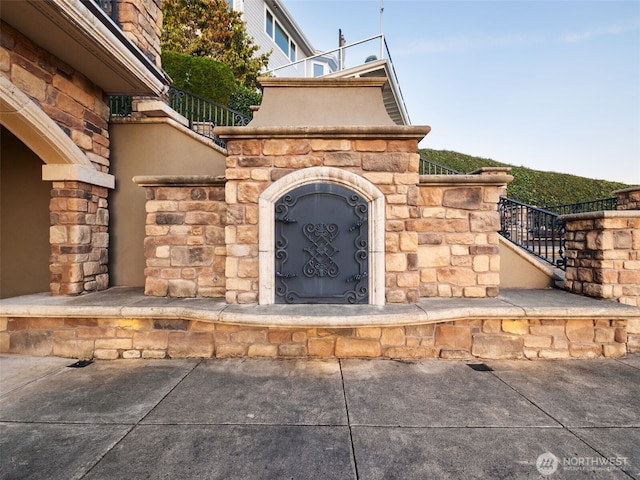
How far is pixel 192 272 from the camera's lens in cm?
422

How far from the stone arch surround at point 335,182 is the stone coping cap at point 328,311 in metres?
0.25

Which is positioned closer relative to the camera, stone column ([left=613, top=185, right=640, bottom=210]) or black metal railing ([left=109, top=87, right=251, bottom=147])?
black metal railing ([left=109, top=87, right=251, bottom=147])

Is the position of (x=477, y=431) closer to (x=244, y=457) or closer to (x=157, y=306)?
(x=244, y=457)

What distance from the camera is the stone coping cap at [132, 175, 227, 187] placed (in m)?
4.16

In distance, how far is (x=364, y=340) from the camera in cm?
363

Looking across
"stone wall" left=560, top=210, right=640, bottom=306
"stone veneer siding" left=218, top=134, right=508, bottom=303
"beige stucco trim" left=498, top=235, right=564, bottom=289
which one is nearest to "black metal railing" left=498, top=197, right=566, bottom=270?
"beige stucco trim" left=498, top=235, right=564, bottom=289

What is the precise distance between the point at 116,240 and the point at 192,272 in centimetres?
201

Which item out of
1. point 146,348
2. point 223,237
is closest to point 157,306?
point 146,348

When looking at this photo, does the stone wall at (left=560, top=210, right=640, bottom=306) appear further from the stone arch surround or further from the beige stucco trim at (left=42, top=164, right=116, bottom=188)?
the beige stucco trim at (left=42, top=164, right=116, bottom=188)

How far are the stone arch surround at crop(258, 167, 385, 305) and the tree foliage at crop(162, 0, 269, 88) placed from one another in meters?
12.1

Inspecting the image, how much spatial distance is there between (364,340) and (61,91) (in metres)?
5.52

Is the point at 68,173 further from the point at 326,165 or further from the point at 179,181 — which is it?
the point at 326,165

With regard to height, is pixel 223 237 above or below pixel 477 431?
above

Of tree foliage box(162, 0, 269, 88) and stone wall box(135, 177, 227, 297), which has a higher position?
tree foliage box(162, 0, 269, 88)
